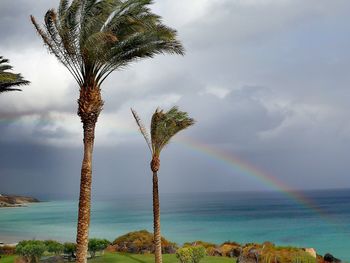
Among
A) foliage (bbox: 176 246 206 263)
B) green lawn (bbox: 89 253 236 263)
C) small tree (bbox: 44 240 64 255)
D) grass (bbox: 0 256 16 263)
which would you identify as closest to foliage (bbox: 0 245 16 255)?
grass (bbox: 0 256 16 263)

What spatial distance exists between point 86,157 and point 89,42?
411 centimetres

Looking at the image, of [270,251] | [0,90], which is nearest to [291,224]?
[270,251]

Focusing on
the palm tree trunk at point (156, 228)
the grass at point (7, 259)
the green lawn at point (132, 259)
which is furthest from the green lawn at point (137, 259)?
the grass at point (7, 259)

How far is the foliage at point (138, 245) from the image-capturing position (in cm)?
3431

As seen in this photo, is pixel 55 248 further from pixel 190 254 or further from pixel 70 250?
pixel 190 254

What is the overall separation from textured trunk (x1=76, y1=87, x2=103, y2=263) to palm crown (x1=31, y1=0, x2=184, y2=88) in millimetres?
508

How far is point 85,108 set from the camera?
54.9ft

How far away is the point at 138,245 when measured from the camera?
34.6m

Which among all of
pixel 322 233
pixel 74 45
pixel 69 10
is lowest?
pixel 322 233

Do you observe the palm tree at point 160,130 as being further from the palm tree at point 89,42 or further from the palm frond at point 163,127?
the palm tree at point 89,42

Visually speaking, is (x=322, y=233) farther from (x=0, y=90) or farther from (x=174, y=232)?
(x=0, y=90)

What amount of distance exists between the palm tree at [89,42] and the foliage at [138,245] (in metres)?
18.9

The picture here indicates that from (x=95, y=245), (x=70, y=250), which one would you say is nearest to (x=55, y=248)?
(x=70, y=250)

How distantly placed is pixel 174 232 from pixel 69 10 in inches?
3445
